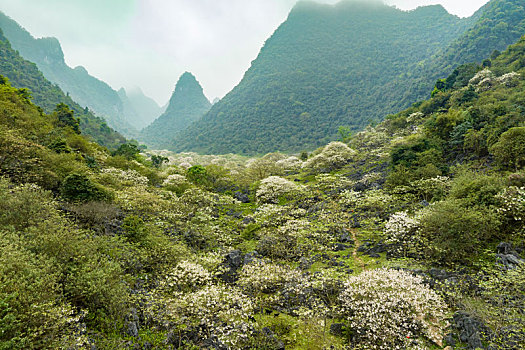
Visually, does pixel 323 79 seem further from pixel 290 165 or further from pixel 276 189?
pixel 276 189

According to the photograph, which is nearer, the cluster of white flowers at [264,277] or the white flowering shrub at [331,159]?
the cluster of white flowers at [264,277]

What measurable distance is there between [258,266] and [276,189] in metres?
17.5

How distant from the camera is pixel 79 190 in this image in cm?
1705

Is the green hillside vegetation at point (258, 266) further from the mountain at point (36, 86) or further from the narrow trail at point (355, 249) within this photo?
the mountain at point (36, 86)

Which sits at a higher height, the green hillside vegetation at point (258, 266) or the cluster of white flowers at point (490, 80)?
the cluster of white flowers at point (490, 80)

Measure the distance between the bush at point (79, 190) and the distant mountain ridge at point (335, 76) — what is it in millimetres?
98451

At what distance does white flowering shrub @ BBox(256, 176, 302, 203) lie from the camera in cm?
3072

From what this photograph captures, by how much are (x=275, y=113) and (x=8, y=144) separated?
130 metres

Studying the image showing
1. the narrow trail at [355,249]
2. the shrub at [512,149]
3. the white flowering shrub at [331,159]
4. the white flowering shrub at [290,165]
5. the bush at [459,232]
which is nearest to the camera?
the bush at [459,232]

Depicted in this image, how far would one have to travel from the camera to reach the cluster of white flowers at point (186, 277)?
1243 centimetres

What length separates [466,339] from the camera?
1021 centimetres

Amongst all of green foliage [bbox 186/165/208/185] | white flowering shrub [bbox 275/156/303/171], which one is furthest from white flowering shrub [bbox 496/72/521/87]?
green foliage [bbox 186/165/208/185]

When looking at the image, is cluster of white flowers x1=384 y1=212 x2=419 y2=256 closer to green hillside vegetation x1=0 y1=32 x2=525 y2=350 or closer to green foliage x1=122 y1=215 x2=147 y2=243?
green hillside vegetation x1=0 y1=32 x2=525 y2=350

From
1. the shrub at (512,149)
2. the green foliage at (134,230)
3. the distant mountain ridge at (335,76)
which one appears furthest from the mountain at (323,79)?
the green foliage at (134,230)
